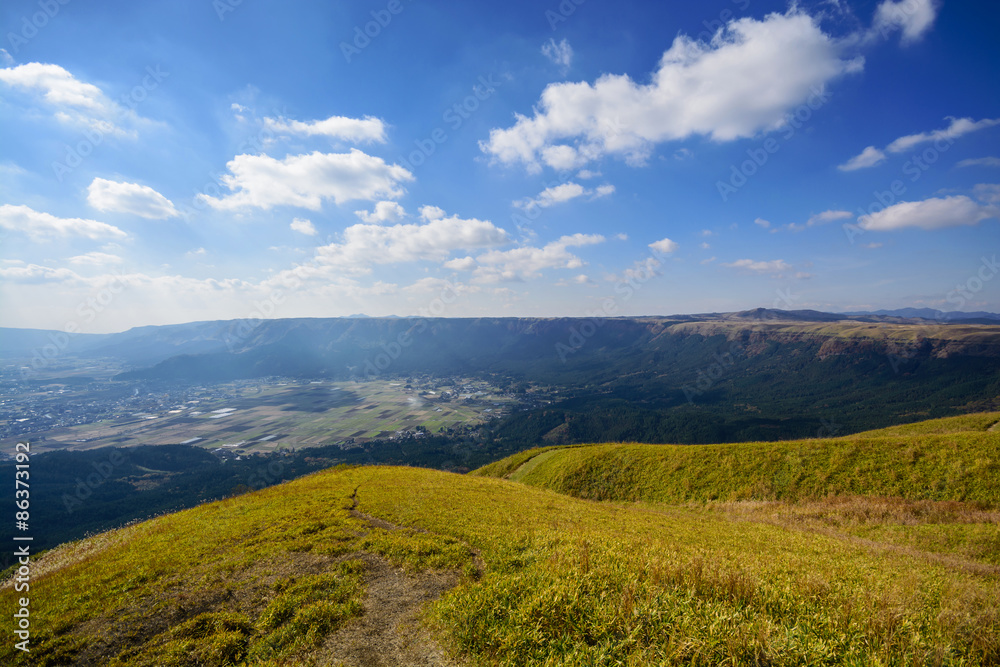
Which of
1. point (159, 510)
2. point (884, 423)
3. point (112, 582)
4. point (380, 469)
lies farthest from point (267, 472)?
point (884, 423)

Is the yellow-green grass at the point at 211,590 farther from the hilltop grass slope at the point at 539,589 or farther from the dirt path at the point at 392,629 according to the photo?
the dirt path at the point at 392,629

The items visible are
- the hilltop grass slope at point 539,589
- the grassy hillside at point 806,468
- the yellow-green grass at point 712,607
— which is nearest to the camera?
the yellow-green grass at point 712,607

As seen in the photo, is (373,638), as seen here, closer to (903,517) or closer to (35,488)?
(903,517)

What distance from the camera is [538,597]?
8.66 metres

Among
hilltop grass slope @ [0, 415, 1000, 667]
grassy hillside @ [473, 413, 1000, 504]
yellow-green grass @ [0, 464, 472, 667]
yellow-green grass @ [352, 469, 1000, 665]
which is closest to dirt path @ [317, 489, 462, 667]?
hilltop grass slope @ [0, 415, 1000, 667]

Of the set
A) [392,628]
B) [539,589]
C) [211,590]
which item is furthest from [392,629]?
[211,590]

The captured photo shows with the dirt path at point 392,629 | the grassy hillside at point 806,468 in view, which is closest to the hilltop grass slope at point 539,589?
the dirt path at point 392,629

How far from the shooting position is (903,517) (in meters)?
20.6

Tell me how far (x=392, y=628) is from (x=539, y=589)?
4.12 metres

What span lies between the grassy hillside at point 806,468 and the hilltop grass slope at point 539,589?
1340 mm

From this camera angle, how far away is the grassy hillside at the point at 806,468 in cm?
2330

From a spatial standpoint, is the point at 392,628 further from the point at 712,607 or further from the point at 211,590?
the point at 712,607

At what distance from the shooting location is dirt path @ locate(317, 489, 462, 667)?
27.3 ft

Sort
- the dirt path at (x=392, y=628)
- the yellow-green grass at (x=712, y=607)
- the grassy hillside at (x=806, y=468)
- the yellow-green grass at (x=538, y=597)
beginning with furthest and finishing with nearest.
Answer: the grassy hillside at (x=806, y=468), the dirt path at (x=392, y=628), the yellow-green grass at (x=538, y=597), the yellow-green grass at (x=712, y=607)
